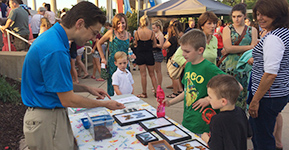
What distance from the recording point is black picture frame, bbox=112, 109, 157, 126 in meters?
2.07

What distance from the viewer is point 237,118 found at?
58.0 inches

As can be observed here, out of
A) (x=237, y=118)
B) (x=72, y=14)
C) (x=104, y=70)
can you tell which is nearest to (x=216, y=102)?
(x=237, y=118)

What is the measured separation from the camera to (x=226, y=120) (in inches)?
56.4

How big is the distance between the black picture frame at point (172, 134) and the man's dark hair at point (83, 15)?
1018 millimetres

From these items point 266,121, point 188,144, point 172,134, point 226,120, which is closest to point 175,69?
point 266,121

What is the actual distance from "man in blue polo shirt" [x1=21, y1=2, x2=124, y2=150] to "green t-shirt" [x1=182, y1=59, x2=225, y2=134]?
0.96m

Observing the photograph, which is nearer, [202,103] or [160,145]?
[160,145]

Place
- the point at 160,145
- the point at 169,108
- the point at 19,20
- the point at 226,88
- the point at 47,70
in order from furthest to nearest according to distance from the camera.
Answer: the point at 19,20, the point at 169,108, the point at 160,145, the point at 226,88, the point at 47,70

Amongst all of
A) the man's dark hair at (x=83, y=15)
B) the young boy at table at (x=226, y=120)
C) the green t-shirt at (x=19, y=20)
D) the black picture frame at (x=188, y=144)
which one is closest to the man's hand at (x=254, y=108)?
the young boy at table at (x=226, y=120)

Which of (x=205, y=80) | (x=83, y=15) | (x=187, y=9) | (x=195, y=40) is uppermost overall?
(x=187, y=9)

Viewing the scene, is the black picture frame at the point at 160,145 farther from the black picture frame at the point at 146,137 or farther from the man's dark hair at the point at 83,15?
the man's dark hair at the point at 83,15

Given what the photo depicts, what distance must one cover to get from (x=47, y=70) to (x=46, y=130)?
45cm

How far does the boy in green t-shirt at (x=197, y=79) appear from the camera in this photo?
2094mm

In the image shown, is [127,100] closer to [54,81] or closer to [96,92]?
[96,92]
